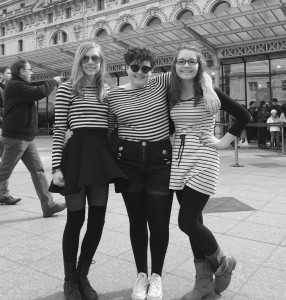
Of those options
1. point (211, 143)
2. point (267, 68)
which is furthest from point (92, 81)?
point (267, 68)

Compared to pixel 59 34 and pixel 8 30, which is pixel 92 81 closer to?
pixel 59 34

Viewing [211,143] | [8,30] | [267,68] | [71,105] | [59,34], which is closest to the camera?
[211,143]

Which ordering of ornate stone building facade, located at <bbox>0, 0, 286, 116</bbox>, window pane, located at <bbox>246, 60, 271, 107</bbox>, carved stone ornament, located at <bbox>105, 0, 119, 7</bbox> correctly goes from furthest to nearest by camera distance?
1. carved stone ornament, located at <bbox>105, 0, 119, 7</bbox>
2. window pane, located at <bbox>246, 60, 271, 107</bbox>
3. ornate stone building facade, located at <bbox>0, 0, 286, 116</bbox>

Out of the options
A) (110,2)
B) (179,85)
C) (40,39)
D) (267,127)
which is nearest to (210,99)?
(179,85)

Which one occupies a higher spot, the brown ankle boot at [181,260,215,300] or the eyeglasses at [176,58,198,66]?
the eyeglasses at [176,58,198,66]

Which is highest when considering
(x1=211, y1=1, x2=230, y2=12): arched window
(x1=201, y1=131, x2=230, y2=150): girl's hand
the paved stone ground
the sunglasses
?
(x1=211, y1=1, x2=230, y2=12): arched window

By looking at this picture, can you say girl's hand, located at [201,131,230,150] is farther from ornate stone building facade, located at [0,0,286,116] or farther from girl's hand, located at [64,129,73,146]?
ornate stone building facade, located at [0,0,286,116]

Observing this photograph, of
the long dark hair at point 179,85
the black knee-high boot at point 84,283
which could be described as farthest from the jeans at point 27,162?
the long dark hair at point 179,85

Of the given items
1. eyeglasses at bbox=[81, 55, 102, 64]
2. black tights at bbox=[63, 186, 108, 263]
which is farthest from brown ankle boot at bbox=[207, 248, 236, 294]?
eyeglasses at bbox=[81, 55, 102, 64]

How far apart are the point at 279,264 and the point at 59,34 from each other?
33103 mm

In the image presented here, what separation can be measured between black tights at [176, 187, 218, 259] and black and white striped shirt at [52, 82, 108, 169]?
822mm

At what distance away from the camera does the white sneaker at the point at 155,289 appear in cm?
243

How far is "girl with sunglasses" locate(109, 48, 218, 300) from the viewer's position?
8.11 ft

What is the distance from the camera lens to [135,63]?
2527mm
